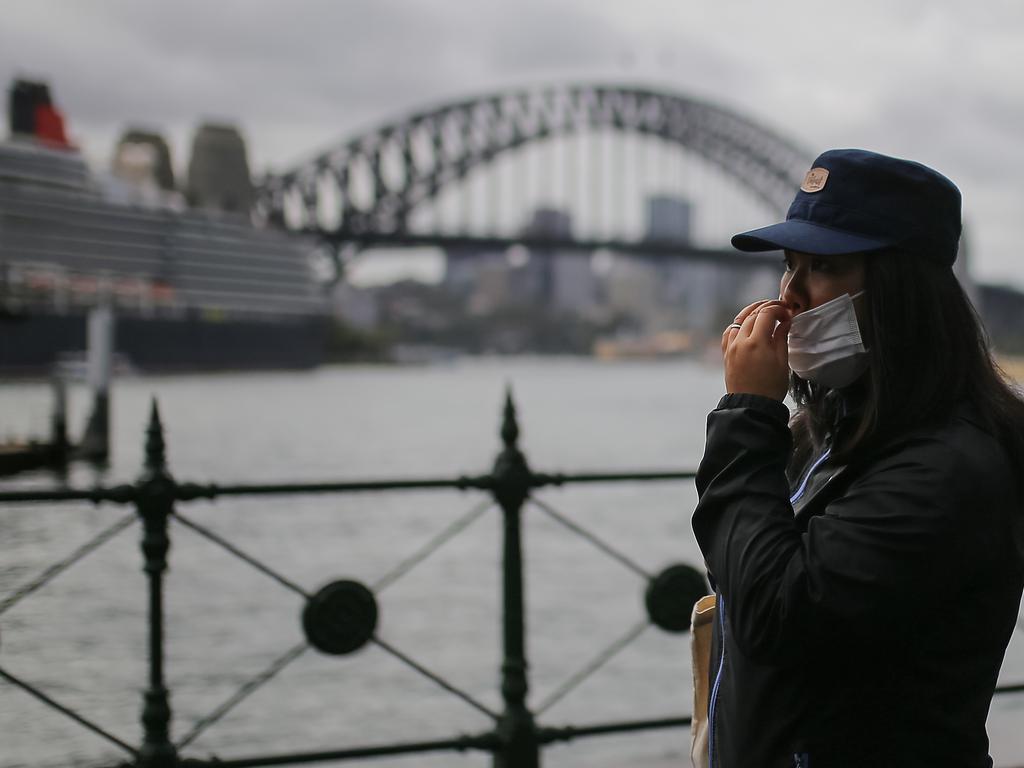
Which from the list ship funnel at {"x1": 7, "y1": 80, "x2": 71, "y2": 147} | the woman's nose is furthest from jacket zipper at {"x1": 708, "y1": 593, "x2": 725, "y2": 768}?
ship funnel at {"x1": 7, "y1": 80, "x2": 71, "y2": 147}

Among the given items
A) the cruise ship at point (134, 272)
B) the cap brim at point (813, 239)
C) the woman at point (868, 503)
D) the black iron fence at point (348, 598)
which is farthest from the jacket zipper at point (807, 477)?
the cruise ship at point (134, 272)

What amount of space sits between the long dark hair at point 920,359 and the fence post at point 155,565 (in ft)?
5.72

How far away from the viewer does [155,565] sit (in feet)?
8.46

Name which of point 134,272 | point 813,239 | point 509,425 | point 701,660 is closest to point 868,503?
point 813,239

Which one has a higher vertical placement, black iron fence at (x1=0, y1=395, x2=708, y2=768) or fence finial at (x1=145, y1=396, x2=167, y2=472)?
fence finial at (x1=145, y1=396, x2=167, y2=472)

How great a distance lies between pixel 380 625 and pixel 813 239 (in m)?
9.20

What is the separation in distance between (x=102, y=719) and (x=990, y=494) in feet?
23.1

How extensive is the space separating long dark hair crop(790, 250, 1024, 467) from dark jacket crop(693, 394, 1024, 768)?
0.02m

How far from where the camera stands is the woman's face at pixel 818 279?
125cm

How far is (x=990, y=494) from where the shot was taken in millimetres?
1144

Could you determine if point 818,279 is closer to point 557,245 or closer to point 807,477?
point 807,477

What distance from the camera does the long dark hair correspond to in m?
1.21

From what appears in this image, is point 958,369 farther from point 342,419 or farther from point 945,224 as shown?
point 342,419

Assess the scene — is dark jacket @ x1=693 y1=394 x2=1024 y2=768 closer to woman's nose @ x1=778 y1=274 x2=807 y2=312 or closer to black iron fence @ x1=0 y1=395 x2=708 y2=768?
woman's nose @ x1=778 y1=274 x2=807 y2=312
